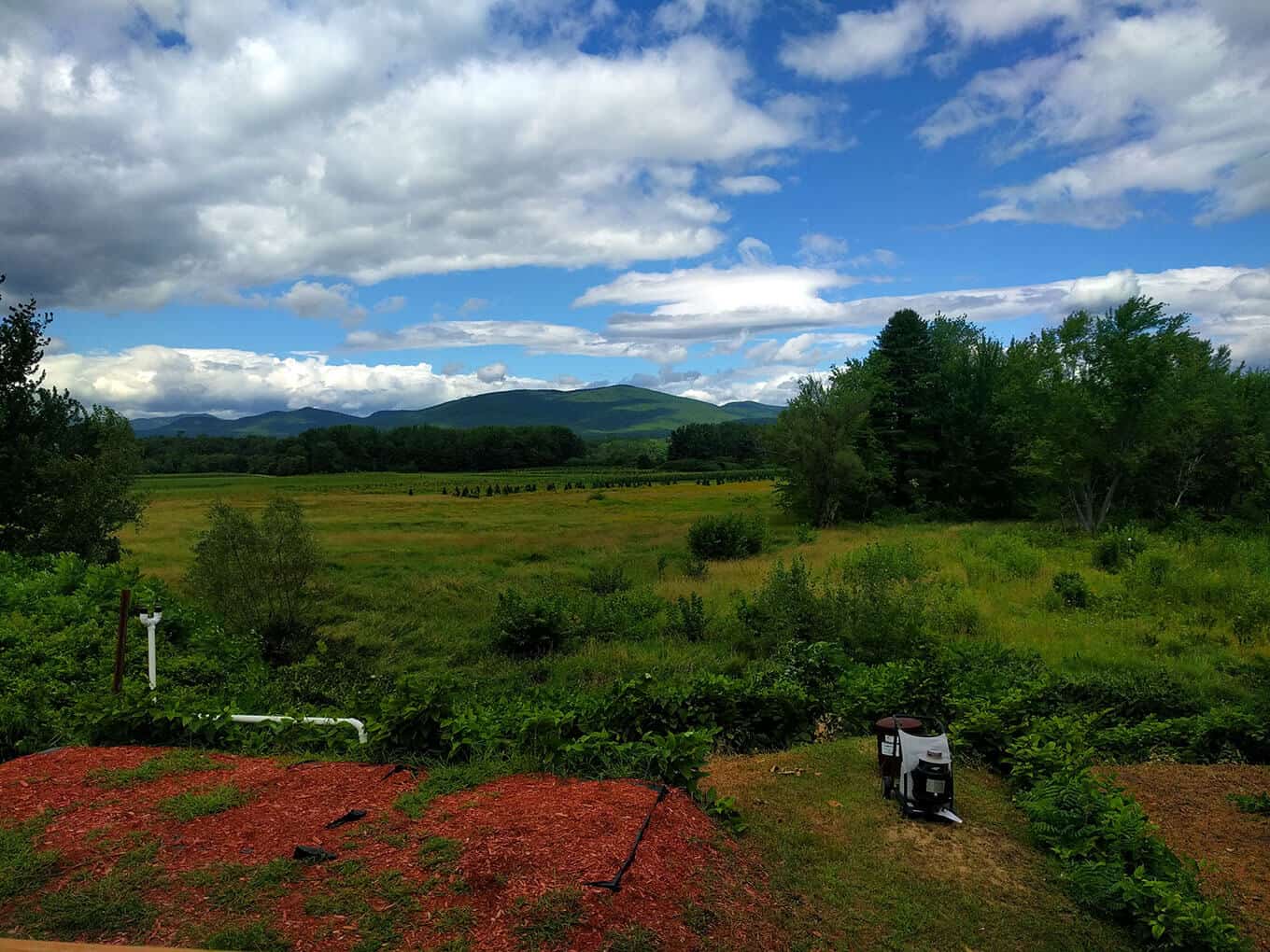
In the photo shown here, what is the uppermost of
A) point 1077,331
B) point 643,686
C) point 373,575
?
point 1077,331

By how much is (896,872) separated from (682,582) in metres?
19.2

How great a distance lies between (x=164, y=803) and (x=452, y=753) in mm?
2091

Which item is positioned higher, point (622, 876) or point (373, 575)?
point (622, 876)

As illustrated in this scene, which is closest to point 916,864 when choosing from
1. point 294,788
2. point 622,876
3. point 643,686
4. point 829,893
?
point 829,893

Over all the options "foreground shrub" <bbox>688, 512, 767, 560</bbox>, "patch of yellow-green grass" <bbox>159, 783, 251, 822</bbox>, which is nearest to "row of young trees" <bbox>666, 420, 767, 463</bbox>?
"foreground shrub" <bbox>688, 512, 767, 560</bbox>

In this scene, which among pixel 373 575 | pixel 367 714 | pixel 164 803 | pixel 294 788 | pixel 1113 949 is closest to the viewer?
pixel 1113 949

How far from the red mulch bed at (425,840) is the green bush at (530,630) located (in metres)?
12.0

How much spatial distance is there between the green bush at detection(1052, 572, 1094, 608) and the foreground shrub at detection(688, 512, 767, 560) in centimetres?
1314

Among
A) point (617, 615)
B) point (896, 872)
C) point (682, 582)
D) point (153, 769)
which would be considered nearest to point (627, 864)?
point (896, 872)

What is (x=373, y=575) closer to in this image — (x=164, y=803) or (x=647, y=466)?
(x=164, y=803)

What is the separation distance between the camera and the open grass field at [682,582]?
50.9 ft

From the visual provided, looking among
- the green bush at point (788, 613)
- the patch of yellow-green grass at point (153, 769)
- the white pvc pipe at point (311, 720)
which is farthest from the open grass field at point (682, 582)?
the patch of yellow-green grass at point (153, 769)

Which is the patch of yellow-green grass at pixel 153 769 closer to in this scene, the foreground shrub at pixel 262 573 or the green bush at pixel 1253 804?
the green bush at pixel 1253 804

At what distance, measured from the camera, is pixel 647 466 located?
120 metres
